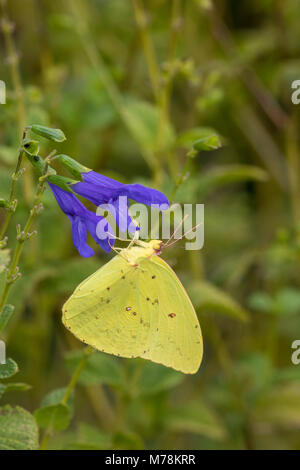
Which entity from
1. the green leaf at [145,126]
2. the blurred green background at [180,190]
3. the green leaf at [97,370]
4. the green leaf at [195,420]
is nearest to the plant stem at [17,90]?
the blurred green background at [180,190]

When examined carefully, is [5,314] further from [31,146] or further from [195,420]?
[195,420]

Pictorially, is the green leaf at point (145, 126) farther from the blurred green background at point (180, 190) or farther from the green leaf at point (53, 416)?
the green leaf at point (53, 416)

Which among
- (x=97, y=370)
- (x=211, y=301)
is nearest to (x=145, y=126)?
(x=211, y=301)

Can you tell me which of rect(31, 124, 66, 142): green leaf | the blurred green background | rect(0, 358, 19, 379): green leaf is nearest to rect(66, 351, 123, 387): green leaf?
the blurred green background

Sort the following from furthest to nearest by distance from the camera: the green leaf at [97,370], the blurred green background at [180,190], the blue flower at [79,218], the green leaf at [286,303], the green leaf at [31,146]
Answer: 1. the green leaf at [286,303]
2. the blurred green background at [180,190]
3. the green leaf at [97,370]
4. the blue flower at [79,218]
5. the green leaf at [31,146]

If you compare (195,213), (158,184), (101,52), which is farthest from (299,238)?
(101,52)
